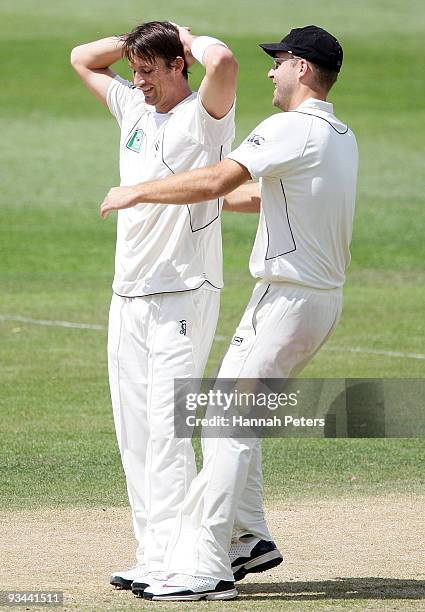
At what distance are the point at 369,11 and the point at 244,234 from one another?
2959 centimetres

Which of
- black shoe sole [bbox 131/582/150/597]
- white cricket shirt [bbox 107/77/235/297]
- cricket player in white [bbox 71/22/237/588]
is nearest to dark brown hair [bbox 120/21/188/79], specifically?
cricket player in white [bbox 71/22/237/588]

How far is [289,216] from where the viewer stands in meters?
5.88

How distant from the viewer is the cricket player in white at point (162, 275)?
20.3ft

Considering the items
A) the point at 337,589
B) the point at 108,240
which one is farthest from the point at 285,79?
the point at 108,240

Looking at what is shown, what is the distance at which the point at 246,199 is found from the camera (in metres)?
6.56

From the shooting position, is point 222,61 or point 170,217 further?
point 170,217

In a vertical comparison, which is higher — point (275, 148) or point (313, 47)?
point (313, 47)

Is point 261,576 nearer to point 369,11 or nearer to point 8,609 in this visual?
point 8,609

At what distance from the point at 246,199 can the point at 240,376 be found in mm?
1026

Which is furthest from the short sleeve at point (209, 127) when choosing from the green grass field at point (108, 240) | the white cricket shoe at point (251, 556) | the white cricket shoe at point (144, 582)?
the green grass field at point (108, 240)

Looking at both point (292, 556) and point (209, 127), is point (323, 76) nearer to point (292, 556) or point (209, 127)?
point (209, 127)

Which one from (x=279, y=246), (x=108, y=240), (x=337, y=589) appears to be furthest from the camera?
(x=108, y=240)

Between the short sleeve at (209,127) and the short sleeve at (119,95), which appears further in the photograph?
the short sleeve at (119,95)

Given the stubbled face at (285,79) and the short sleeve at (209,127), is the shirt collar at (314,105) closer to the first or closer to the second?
the stubbled face at (285,79)
